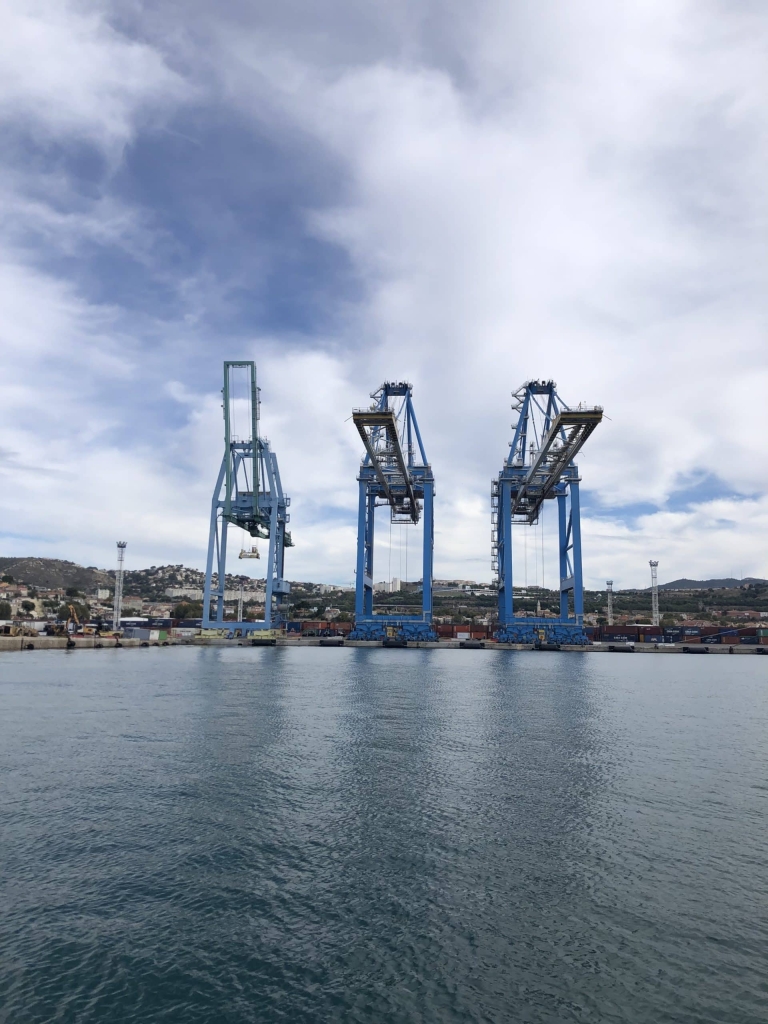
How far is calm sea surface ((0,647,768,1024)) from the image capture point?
5477 mm

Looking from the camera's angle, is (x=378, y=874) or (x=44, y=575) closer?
(x=378, y=874)

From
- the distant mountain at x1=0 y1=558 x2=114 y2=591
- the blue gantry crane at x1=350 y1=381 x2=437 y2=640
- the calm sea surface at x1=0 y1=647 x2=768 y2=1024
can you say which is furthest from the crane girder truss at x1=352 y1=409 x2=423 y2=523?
the distant mountain at x1=0 y1=558 x2=114 y2=591

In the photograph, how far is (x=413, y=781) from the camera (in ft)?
39.1

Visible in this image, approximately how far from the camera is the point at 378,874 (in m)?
7.80

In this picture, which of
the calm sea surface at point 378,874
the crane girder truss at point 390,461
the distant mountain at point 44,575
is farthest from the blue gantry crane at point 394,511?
the distant mountain at point 44,575

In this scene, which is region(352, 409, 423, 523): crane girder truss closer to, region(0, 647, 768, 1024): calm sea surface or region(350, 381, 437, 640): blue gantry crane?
region(350, 381, 437, 640): blue gantry crane

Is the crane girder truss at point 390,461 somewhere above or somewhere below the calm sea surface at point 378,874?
above

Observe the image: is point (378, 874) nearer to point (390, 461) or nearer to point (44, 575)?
point (390, 461)

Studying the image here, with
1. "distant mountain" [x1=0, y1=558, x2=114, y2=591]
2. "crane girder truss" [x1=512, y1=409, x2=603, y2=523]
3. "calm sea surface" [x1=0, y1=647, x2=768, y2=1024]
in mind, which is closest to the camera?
"calm sea surface" [x1=0, y1=647, x2=768, y2=1024]

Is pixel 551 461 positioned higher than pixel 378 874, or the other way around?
pixel 551 461

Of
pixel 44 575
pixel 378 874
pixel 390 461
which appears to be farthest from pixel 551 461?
pixel 44 575

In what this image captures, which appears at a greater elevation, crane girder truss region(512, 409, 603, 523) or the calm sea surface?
crane girder truss region(512, 409, 603, 523)

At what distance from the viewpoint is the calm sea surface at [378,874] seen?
5477 mm

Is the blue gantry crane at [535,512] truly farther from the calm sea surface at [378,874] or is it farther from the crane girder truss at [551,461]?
the calm sea surface at [378,874]
